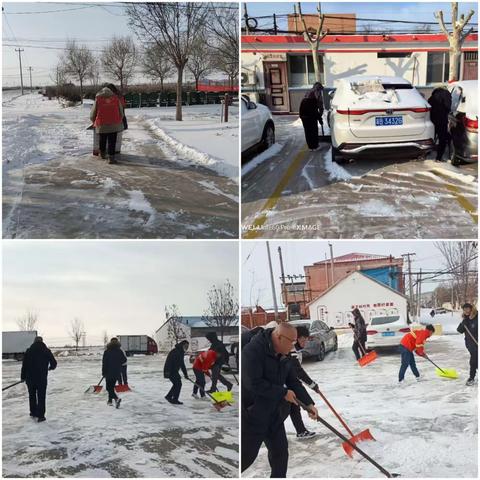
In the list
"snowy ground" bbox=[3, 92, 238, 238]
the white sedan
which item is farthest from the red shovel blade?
"snowy ground" bbox=[3, 92, 238, 238]

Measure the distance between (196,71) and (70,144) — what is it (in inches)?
54.5

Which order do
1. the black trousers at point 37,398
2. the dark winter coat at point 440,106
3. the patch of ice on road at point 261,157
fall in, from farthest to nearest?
the dark winter coat at point 440,106 < the patch of ice on road at point 261,157 < the black trousers at point 37,398

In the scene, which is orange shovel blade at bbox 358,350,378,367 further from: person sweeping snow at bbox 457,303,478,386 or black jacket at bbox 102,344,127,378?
black jacket at bbox 102,344,127,378

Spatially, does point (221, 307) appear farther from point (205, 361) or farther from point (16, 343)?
point (16, 343)

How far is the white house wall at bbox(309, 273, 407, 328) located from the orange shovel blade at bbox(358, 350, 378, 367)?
0.89 feet

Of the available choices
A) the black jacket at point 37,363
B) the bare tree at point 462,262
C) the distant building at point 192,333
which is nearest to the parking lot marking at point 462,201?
the bare tree at point 462,262

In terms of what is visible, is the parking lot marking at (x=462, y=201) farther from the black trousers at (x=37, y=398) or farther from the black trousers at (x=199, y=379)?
the black trousers at (x=37, y=398)

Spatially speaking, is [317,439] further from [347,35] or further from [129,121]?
[347,35]

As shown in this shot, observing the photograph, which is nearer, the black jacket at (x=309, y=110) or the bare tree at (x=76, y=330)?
the bare tree at (x=76, y=330)

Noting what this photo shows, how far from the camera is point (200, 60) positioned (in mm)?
4527

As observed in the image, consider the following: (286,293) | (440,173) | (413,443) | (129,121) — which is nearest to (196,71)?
(129,121)

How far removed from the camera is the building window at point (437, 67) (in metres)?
5.04

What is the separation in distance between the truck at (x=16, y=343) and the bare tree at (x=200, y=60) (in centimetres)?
268

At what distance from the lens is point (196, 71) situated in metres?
4.59
